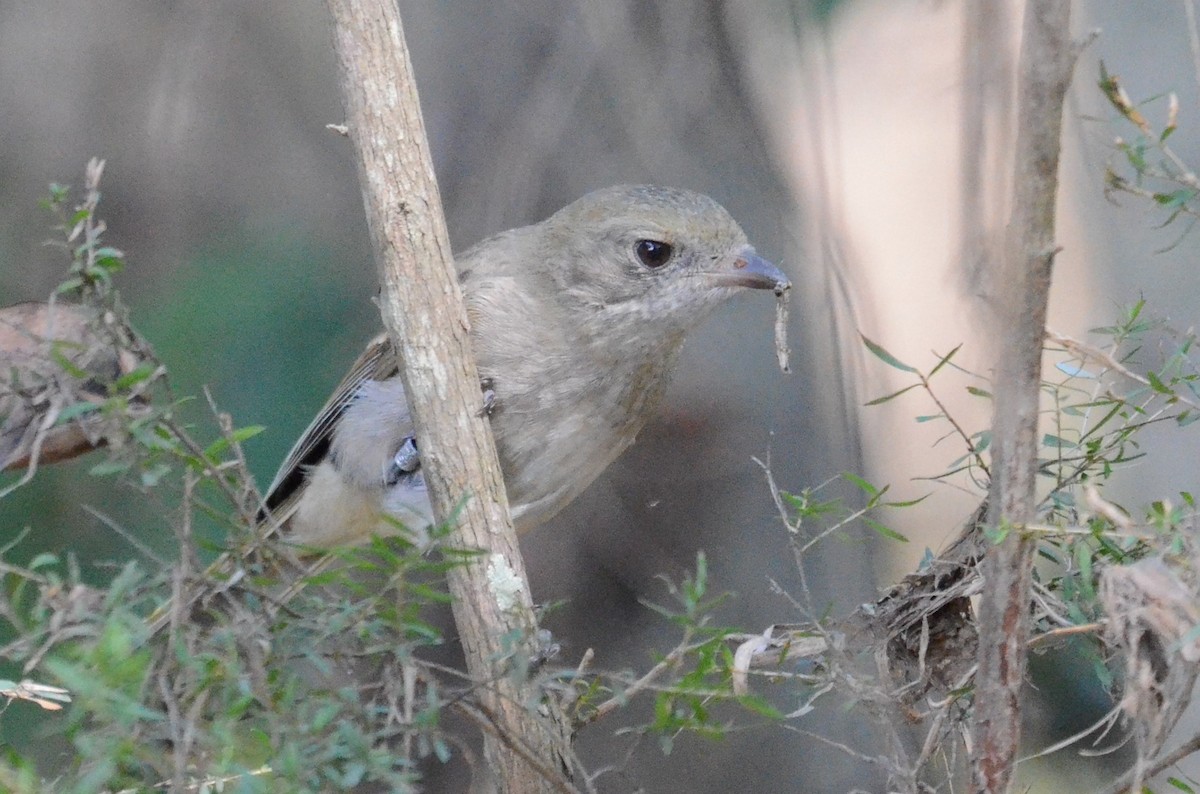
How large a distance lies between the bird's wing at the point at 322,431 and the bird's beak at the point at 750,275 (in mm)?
824

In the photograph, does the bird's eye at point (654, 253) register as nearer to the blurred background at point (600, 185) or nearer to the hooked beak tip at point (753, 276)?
the hooked beak tip at point (753, 276)

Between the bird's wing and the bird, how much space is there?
0.01 metres

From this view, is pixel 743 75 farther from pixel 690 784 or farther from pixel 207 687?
pixel 207 687

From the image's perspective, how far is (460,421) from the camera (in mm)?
1896

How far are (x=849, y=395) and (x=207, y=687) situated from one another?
227 cm

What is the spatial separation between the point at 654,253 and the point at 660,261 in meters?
0.02

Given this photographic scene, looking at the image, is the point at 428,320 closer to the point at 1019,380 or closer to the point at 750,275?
A: the point at 750,275

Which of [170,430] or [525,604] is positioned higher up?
[170,430]

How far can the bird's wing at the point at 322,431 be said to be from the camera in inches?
108

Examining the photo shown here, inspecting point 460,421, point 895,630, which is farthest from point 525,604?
point 895,630

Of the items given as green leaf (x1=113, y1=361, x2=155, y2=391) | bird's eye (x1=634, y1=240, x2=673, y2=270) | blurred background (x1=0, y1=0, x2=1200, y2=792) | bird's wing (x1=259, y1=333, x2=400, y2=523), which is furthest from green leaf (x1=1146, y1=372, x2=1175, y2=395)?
bird's wing (x1=259, y1=333, x2=400, y2=523)

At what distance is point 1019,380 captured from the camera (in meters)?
1.35

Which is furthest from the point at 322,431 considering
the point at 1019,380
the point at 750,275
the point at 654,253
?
the point at 1019,380

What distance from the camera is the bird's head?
2424 mm
